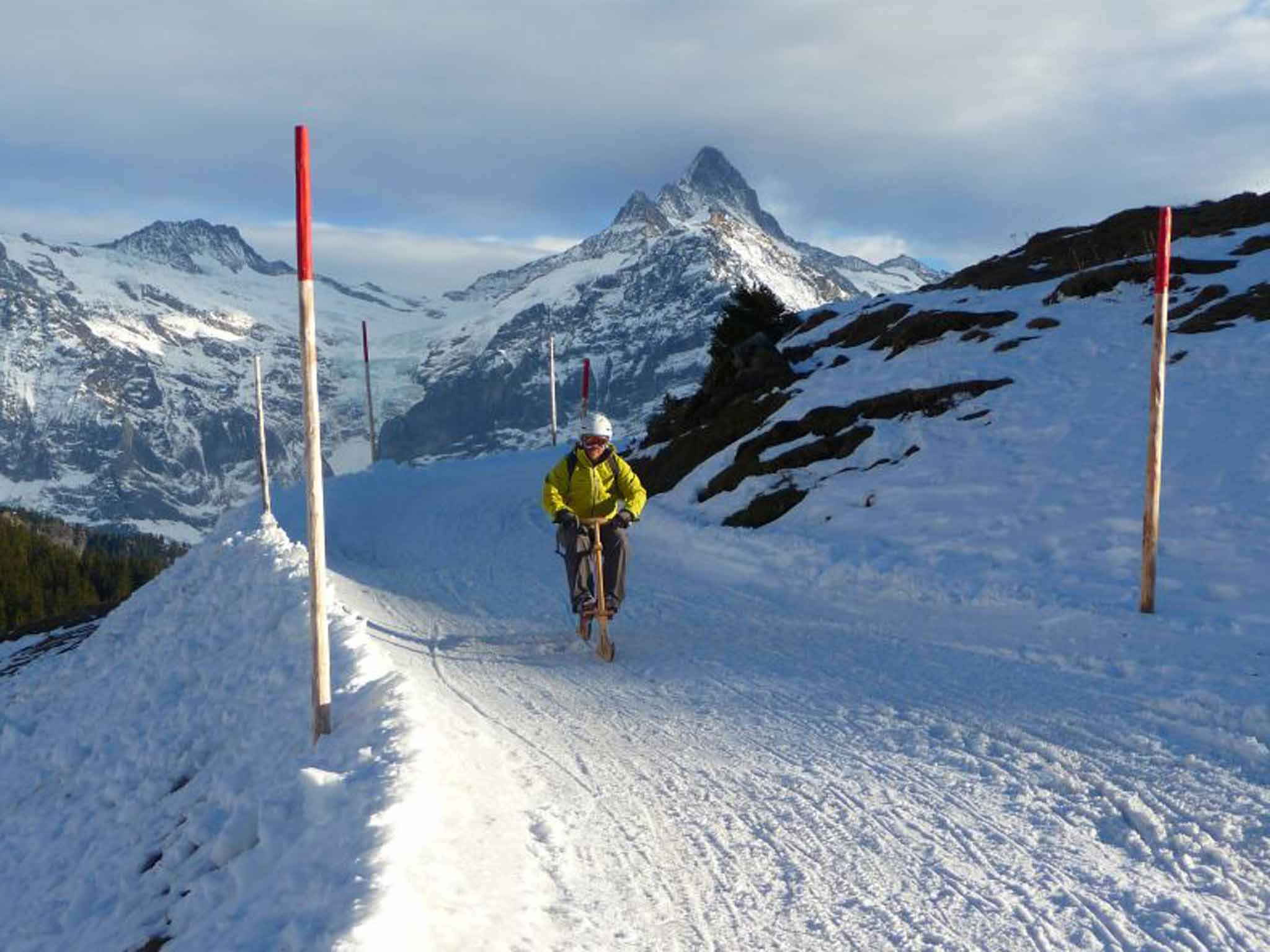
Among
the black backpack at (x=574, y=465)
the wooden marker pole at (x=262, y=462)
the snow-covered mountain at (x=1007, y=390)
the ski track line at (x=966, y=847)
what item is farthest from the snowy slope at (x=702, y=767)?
the wooden marker pole at (x=262, y=462)

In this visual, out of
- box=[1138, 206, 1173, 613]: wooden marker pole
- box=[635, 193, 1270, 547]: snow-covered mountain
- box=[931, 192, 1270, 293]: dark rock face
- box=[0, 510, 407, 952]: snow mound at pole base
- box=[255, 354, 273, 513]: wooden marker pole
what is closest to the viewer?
box=[0, 510, 407, 952]: snow mound at pole base

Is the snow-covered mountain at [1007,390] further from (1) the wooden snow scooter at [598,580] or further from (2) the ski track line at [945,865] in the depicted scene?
(2) the ski track line at [945,865]

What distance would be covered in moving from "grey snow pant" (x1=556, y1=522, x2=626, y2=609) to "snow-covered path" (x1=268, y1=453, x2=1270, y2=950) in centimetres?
66

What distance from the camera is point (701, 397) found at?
27.4 m

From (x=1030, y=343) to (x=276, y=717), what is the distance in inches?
702

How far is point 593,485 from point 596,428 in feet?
2.08

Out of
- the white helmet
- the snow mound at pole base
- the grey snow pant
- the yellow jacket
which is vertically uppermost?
the white helmet

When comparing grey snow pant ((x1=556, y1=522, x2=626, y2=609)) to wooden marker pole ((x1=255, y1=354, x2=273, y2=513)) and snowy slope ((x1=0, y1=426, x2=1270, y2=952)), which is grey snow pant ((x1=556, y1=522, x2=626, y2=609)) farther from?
wooden marker pole ((x1=255, y1=354, x2=273, y2=513))

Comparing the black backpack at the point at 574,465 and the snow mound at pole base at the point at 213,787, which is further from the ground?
the black backpack at the point at 574,465

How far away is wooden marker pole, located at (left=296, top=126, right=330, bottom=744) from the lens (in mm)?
5762

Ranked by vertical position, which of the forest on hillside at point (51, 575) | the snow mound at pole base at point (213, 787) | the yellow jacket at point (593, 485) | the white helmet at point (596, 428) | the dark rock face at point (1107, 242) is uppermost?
the dark rock face at point (1107, 242)

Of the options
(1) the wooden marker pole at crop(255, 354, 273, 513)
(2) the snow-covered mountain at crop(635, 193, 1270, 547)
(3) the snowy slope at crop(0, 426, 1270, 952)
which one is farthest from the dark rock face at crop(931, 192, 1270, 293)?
(1) the wooden marker pole at crop(255, 354, 273, 513)

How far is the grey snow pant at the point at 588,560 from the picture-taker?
33.8 feet

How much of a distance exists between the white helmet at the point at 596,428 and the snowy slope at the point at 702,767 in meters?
2.32
